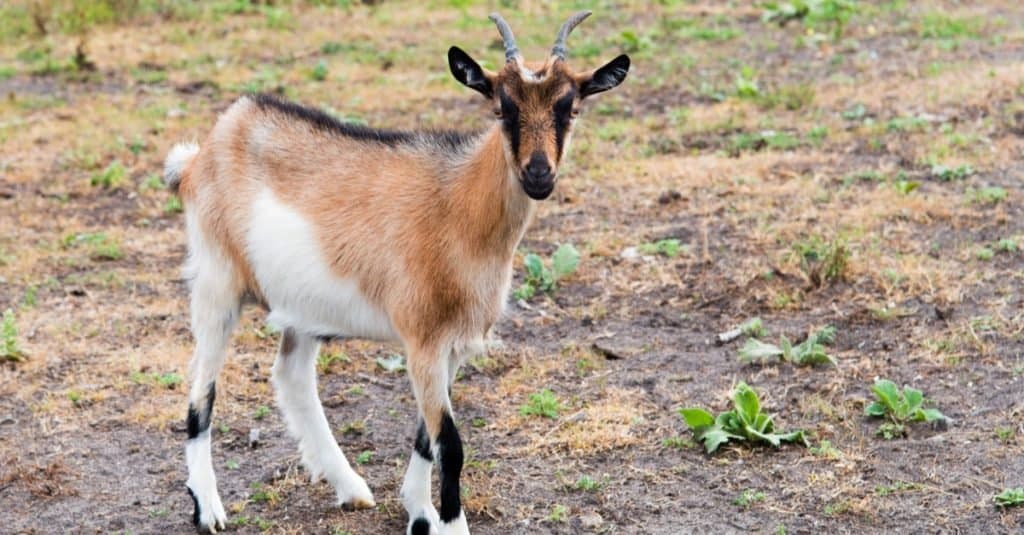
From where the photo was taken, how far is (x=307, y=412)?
580 centimetres

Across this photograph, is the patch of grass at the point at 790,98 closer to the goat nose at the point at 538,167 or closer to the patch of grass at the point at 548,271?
the patch of grass at the point at 548,271

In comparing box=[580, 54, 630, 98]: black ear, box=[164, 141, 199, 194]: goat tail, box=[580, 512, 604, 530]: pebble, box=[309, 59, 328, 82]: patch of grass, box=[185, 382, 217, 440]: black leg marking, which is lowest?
box=[309, 59, 328, 82]: patch of grass

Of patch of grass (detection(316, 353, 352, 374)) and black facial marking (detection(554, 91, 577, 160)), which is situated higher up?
black facial marking (detection(554, 91, 577, 160))

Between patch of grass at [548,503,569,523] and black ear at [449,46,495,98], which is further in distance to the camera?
patch of grass at [548,503,569,523]

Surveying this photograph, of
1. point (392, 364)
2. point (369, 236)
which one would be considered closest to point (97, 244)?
point (392, 364)

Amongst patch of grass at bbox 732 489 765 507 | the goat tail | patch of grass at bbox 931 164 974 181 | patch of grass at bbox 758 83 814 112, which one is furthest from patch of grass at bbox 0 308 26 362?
patch of grass at bbox 758 83 814 112

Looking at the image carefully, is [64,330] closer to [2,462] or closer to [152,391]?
[152,391]

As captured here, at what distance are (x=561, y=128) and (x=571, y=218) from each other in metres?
4.37

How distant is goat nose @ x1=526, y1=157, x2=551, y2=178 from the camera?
465 centimetres

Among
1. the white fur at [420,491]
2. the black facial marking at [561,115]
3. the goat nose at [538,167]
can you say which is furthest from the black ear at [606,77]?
the white fur at [420,491]

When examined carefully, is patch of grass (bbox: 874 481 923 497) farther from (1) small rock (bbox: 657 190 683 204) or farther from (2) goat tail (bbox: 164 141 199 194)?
(1) small rock (bbox: 657 190 683 204)

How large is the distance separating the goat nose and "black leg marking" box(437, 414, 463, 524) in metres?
1.03

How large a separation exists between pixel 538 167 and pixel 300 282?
126 cm

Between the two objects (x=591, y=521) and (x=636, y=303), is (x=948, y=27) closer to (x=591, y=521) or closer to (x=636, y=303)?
(x=636, y=303)
